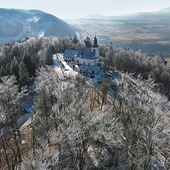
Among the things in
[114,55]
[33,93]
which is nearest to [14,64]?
[33,93]

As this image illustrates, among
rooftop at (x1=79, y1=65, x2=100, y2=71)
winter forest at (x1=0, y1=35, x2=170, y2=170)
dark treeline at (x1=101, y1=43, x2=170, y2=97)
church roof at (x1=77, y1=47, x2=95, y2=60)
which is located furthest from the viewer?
dark treeline at (x1=101, y1=43, x2=170, y2=97)

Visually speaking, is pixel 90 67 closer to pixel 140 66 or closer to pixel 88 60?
pixel 88 60

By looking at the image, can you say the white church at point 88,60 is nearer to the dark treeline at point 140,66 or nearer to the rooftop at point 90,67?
the rooftop at point 90,67

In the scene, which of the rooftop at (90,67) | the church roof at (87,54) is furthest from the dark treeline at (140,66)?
the rooftop at (90,67)

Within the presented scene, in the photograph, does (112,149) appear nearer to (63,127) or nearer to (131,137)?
(131,137)

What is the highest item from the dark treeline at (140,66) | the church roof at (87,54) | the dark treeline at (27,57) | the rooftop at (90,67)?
the church roof at (87,54)

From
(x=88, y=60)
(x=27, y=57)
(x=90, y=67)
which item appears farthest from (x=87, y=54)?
(x=27, y=57)

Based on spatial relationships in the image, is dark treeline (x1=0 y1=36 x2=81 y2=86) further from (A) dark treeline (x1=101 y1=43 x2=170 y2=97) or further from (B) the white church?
(A) dark treeline (x1=101 y1=43 x2=170 y2=97)

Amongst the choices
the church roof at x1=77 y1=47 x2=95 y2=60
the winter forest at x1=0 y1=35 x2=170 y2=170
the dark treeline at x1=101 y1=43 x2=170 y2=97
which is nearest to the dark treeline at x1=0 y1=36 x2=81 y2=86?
the church roof at x1=77 y1=47 x2=95 y2=60
